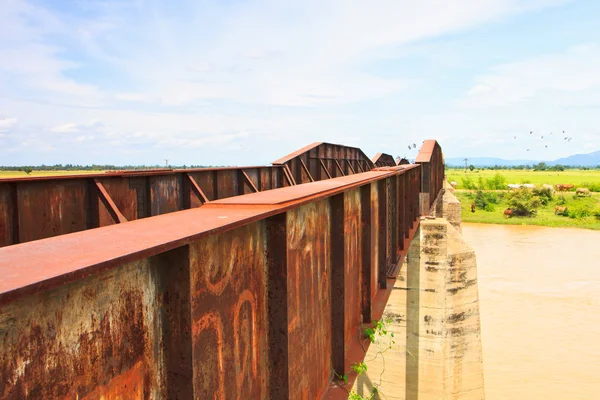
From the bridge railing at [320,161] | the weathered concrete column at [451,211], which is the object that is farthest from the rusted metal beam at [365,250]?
the weathered concrete column at [451,211]

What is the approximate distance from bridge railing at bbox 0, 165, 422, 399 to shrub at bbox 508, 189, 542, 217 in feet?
208

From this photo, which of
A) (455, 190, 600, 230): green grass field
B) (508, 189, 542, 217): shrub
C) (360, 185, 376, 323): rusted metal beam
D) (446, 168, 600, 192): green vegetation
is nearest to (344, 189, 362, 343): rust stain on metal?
(360, 185, 376, 323): rusted metal beam

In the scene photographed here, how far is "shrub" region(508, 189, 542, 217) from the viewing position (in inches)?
2435

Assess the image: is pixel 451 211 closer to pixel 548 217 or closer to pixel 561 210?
pixel 548 217

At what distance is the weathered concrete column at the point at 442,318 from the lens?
14.8 metres

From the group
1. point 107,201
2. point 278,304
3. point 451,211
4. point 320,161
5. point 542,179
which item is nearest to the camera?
point 278,304

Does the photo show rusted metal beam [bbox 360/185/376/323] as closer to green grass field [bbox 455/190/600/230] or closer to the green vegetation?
green grass field [bbox 455/190/600/230]

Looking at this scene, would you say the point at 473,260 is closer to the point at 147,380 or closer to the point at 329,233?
the point at 329,233

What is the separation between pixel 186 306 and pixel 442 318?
546 inches

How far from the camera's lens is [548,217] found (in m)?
60.8

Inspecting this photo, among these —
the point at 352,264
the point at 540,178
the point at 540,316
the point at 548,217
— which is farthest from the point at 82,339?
the point at 540,178

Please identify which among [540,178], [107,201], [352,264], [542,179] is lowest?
[542,179]

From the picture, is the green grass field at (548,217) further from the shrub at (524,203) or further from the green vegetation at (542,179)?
Result: the green vegetation at (542,179)

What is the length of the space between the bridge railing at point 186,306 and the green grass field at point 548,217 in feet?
195
